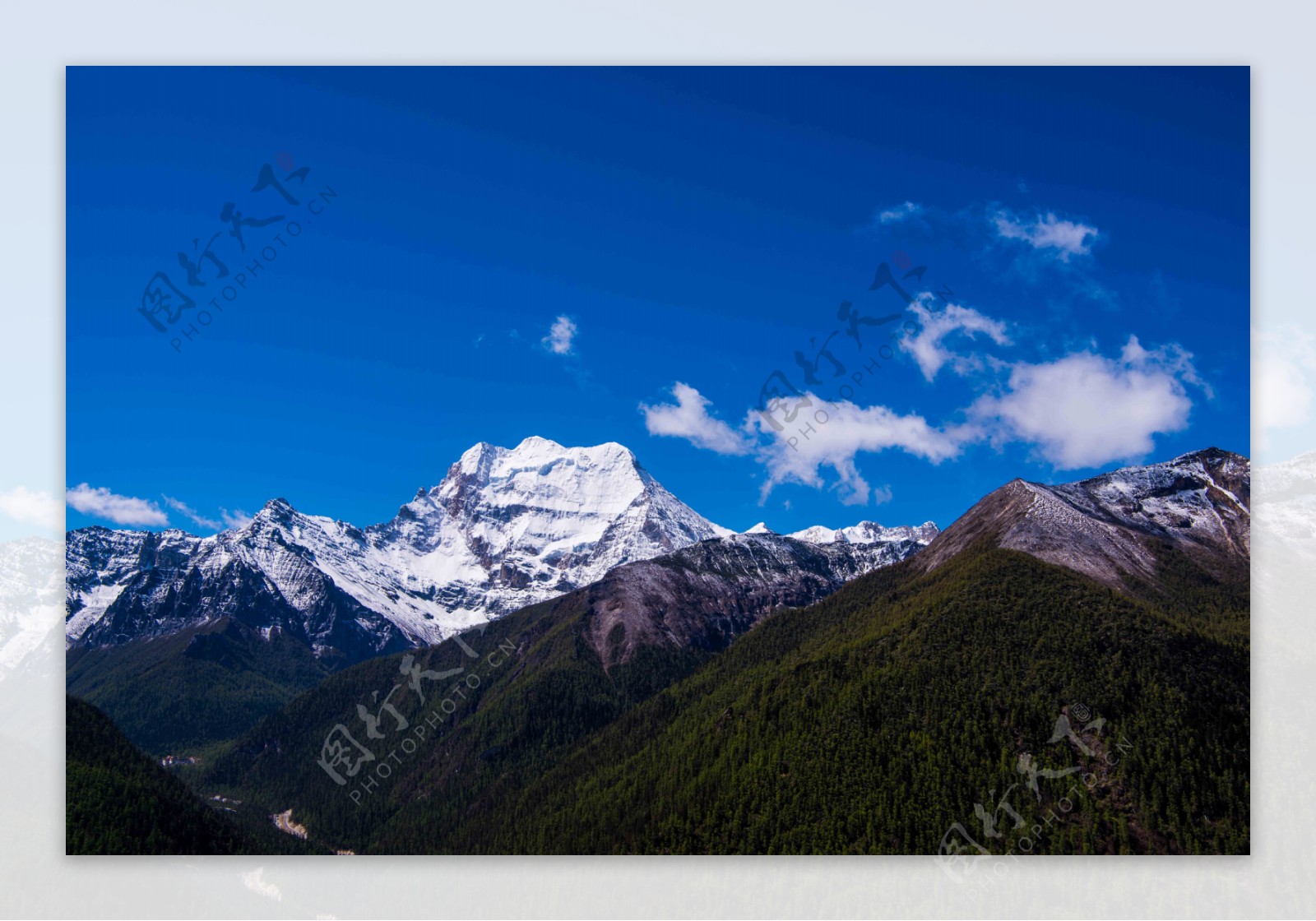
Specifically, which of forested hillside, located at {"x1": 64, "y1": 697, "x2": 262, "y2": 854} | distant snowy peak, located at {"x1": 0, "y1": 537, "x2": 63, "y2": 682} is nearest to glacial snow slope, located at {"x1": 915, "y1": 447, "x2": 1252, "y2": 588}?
forested hillside, located at {"x1": 64, "y1": 697, "x2": 262, "y2": 854}

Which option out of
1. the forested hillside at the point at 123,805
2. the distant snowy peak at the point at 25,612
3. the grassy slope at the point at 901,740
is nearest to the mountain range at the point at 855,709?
the grassy slope at the point at 901,740

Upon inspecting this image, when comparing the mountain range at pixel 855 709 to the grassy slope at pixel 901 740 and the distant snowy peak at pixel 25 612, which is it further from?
the distant snowy peak at pixel 25 612

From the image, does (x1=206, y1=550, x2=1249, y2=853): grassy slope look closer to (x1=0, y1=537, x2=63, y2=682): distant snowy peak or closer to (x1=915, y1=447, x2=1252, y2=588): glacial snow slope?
(x1=915, y1=447, x2=1252, y2=588): glacial snow slope

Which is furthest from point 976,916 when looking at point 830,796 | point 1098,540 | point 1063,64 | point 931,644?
point 1098,540

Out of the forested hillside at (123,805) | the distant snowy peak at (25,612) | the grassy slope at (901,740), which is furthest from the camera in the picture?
the distant snowy peak at (25,612)

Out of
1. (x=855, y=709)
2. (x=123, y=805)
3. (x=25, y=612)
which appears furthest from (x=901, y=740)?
(x=25, y=612)

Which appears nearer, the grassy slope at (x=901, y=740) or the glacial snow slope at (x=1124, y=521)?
the grassy slope at (x=901, y=740)

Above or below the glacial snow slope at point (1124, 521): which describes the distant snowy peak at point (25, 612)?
below

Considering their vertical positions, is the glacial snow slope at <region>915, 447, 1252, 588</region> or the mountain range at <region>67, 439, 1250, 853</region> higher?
the glacial snow slope at <region>915, 447, 1252, 588</region>

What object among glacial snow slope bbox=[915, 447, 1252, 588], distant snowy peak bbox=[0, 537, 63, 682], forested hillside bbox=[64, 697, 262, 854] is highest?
glacial snow slope bbox=[915, 447, 1252, 588]
